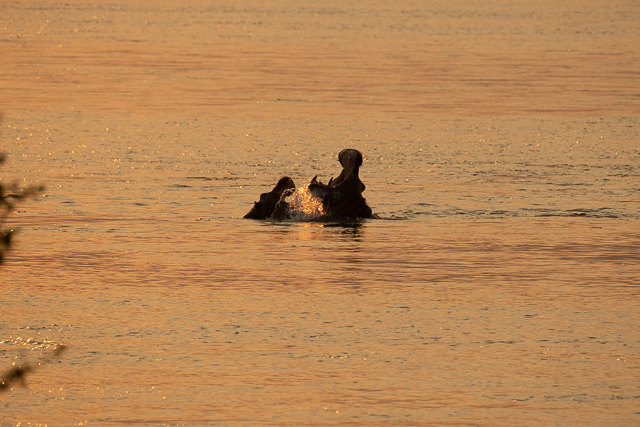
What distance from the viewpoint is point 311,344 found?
11.2 m

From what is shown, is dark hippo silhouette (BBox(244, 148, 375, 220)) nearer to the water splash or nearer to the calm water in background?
the water splash

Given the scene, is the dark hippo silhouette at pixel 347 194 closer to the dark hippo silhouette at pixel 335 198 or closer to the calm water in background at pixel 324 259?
the dark hippo silhouette at pixel 335 198

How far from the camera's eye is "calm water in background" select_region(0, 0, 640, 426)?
388 inches

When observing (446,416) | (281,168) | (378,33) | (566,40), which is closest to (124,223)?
(281,168)

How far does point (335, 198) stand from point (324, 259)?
124 inches

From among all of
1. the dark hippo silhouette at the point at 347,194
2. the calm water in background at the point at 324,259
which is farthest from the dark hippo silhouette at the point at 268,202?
the dark hippo silhouette at the point at 347,194

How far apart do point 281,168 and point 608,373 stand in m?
13.7

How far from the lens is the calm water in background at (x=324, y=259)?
32.3ft

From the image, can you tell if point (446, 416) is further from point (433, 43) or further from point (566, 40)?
point (566, 40)

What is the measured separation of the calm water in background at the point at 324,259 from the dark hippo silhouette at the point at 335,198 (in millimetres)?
419

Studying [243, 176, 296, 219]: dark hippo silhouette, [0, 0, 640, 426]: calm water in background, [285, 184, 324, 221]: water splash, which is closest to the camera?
[0, 0, 640, 426]: calm water in background

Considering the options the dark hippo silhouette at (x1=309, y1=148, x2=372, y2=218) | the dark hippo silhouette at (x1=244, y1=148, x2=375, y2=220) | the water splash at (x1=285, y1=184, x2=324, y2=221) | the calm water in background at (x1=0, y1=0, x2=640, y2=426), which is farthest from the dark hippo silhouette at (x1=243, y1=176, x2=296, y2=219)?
the dark hippo silhouette at (x1=309, y1=148, x2=372, y2=218)

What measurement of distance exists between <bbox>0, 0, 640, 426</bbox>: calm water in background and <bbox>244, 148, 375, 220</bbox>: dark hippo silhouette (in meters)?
0.42

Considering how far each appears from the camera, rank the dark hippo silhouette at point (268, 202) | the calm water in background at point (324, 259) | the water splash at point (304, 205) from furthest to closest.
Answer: the dark hippo silhouette at point (268, 202) < the water splash at point (304, 205) < the calm water in background at point (324, 259)
